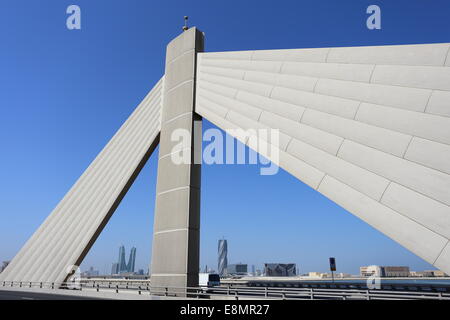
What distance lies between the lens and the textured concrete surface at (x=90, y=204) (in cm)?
2062

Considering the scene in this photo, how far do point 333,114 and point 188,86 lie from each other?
1015 centimetres

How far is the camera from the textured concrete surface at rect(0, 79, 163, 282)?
20.6 m

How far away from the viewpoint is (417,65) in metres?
11.5

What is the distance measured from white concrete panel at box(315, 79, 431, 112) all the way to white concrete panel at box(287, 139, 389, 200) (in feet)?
8.33

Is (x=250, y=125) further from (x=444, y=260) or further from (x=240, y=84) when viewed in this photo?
(x=444, y=260)

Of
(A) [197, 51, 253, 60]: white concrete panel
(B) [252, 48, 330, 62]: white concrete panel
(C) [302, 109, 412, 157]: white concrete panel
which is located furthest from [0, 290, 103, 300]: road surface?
(B) [252, 48, 330, 62]: white concrete panel

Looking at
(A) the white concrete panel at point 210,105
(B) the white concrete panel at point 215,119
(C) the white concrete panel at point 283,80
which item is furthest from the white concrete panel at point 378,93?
(A) the white concrete panel at point 210,105

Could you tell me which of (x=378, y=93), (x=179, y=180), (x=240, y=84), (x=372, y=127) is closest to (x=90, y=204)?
→ (x=179, y=180)

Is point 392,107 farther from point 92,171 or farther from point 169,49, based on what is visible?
point 92,171

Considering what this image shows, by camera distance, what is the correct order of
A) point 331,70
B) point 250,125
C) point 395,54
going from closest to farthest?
1. point 395,54
2. point 331,70
3. point 250,125

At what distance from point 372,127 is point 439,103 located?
83.6 inches

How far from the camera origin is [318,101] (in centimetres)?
1348

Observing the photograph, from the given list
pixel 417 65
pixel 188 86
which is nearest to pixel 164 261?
pixel 188 86

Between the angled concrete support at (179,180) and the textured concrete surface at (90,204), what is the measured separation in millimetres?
1977
